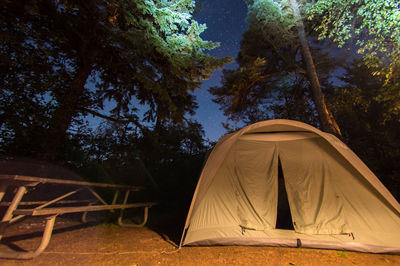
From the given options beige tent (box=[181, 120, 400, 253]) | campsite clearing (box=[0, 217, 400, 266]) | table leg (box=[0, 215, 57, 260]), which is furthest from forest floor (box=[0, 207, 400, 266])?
table leg (box=[0, 215, 57, 260])

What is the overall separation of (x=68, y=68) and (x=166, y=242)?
16.7 feet

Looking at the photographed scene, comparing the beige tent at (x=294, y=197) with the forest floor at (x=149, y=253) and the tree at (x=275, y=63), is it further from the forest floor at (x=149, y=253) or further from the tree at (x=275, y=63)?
the tree at (x=275, y=63)

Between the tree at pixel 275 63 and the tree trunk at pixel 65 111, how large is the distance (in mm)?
4694

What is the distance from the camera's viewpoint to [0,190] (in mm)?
1943

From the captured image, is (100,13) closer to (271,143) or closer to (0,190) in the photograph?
(0,190)

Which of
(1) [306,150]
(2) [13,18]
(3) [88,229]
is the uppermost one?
(2) [13,18]

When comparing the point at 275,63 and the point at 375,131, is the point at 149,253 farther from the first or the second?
the point at 375,131

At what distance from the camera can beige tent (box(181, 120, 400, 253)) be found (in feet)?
9.10

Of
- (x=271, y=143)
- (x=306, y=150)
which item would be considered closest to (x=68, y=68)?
(x=271, y=143)

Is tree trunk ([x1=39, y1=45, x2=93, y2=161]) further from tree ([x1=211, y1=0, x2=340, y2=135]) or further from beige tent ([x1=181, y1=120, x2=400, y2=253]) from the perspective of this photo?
tree ([x1=211, y1=0, x2=340, y2=135])

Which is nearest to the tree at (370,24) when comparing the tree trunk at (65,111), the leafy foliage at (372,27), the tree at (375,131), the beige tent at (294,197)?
the leafy foliage at (372,27)

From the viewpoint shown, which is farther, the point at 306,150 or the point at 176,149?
the point at 176,149

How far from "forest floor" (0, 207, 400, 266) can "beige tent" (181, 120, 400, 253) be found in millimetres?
135

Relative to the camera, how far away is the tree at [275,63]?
20.2 ft
